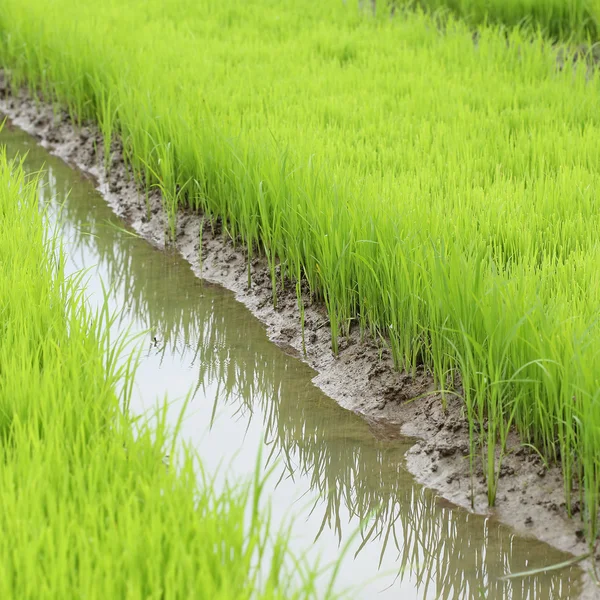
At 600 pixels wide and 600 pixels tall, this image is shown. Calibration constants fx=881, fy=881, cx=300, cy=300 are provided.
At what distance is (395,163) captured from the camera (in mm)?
3451

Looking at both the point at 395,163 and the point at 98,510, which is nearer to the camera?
the point at 98,510

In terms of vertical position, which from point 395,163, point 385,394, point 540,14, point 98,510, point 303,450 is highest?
point 540,14

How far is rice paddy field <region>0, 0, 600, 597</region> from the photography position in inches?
87.7

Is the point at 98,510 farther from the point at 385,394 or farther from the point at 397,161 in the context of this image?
the point at 397,161

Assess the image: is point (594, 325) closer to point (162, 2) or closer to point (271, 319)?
point (271, 319)

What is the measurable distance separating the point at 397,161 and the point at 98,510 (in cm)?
223

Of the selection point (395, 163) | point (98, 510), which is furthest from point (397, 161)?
point (98, 510)

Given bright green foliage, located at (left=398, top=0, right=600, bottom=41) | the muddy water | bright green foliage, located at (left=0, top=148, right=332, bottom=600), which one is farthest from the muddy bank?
bright green foliage, located at (left=398, top=0, right=600, bottom=41)

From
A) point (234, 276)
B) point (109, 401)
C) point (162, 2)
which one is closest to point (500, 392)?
point (109, 401)

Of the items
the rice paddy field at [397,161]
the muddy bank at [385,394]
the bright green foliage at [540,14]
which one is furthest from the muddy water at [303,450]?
the bright green foliage at [540,14]

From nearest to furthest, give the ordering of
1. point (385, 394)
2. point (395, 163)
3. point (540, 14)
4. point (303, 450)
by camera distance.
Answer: point (303, 450) → point (385, 394) → point (395, 163) → point (540, 14)

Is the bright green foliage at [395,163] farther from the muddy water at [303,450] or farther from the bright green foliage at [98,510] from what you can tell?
the bright green foliage at [98,510]

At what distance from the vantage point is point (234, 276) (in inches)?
138

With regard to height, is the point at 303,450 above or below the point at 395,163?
below
